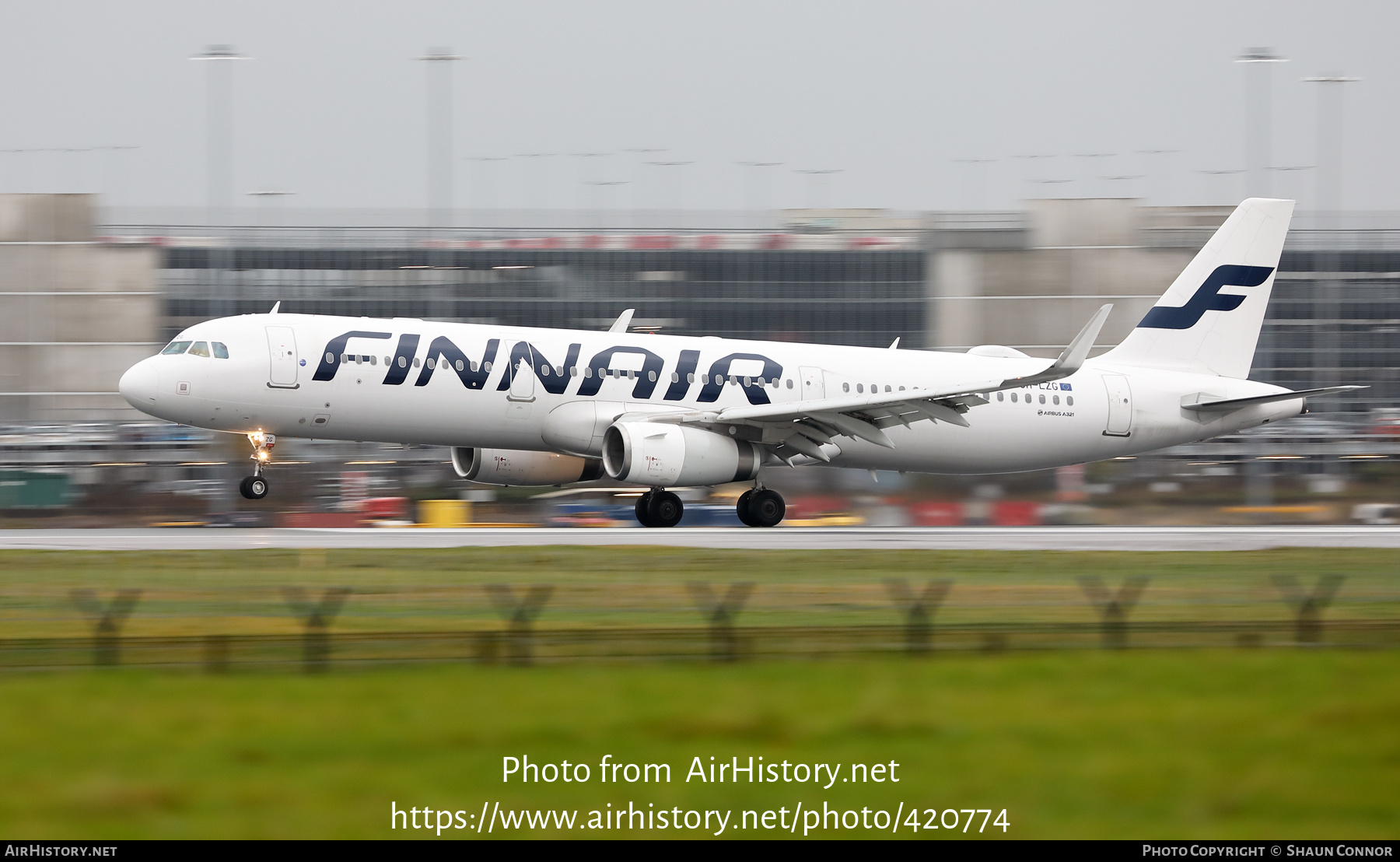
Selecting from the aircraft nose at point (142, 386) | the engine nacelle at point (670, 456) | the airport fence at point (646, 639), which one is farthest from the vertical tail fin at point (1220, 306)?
the aircraft nose at point (142, 386)

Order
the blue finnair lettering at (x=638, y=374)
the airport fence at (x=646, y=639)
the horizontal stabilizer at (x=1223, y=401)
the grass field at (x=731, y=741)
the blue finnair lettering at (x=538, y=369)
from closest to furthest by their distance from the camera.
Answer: the grass field at (x=731, y=741) < the airport fence at (x=646, y=639) < the blue finnair lettering at (x=538, y=369) < the blue finnair lettering at (x=638, y=374) < the horizontal stabilizer at (x=1223, y=401)

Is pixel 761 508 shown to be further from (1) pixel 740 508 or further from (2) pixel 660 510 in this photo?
(2) pixel 660 510

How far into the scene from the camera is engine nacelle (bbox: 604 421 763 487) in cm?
3095

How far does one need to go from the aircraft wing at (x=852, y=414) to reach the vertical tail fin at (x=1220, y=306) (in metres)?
6.50

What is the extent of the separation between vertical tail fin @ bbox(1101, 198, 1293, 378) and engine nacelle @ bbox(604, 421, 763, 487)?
1095 cm

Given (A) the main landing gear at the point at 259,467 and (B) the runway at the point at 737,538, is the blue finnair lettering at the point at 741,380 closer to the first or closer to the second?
(B) the runway at the point at 737,538

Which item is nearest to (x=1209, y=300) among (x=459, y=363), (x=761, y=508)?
(x=761, y=508)

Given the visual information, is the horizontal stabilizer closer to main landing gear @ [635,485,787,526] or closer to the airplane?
the airplane

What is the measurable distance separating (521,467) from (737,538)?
611 centimetres

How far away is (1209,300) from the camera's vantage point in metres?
37.8

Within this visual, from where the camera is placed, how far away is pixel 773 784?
447 inches

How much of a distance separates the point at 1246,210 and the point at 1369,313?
9214 cm

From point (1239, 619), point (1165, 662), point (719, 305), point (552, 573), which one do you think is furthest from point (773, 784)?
point (719, 305)

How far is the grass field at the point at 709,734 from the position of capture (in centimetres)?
1074
